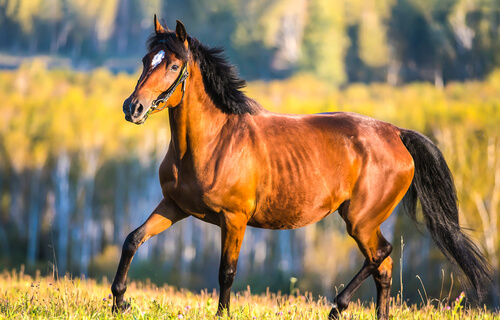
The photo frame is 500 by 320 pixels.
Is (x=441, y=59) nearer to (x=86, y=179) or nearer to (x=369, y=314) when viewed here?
(x=86, y=179)

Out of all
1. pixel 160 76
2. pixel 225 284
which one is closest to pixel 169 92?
pixel 160 76

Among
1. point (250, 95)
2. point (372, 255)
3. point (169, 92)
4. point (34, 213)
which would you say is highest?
point (250, 95)

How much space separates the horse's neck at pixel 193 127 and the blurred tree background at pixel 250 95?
905 inches

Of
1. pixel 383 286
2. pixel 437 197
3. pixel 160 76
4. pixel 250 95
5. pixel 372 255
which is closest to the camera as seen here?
pixel 160 76

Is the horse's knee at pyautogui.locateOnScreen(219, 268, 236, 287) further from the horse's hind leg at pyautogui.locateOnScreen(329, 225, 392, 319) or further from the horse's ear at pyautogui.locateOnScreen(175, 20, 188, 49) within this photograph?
the horse's ear at pyautogui.locateOnScreen(175, 20, 188, 49)

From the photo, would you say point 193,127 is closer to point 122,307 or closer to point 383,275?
point 122,307

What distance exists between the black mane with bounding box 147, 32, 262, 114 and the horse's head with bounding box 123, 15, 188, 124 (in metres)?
→ 0.17

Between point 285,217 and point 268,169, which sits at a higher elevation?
point 268,169

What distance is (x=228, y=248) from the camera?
5.40 metres

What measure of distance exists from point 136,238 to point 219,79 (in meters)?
1.74

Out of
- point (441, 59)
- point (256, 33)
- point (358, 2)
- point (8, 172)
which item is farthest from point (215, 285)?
point (358, 2)

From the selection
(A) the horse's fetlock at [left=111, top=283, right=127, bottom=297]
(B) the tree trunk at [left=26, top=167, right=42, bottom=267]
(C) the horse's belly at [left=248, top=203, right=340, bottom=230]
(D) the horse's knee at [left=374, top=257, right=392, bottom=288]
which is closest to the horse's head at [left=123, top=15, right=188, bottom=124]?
(C) the horse's belly at [left=248, top=203, right=340, bottom=230]

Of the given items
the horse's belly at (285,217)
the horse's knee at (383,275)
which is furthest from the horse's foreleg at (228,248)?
the horse's knee at (383,275)

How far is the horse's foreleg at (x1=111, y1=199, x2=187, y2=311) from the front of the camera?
214 inches
